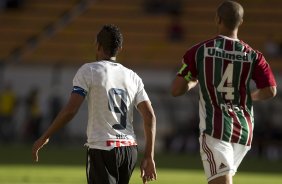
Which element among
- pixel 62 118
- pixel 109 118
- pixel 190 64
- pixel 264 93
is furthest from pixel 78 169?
pixel 62 118

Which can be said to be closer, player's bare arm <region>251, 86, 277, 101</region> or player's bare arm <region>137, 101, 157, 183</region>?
player's bare arm <region>137, 101, 157, 183</region>

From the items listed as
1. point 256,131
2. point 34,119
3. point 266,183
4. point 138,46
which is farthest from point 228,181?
point 138,46

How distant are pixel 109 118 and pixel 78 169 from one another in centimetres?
1162

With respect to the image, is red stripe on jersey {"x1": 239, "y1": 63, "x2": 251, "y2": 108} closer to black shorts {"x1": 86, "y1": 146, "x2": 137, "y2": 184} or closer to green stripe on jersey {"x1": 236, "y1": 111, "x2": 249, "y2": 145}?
green stripe on jersey {"x1": 236, "y1": 111, "x2": 249, "y2": 145}

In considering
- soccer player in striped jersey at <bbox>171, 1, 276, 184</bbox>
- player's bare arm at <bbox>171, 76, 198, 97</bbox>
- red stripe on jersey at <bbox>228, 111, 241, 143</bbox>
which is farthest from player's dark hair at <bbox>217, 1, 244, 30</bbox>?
red stripe on jersey at <bbox>228, 111, 241, 143</bbox>

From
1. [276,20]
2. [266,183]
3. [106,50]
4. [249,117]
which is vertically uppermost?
[276,20]

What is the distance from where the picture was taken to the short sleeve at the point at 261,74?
27.3 feet

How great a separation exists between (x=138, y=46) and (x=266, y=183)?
18752mm

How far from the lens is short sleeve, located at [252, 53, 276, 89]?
327 inches

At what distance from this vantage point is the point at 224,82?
8242 millimetres

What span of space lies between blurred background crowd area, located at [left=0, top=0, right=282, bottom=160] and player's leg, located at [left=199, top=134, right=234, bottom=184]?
72.9 feet

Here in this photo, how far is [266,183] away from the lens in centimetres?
1694

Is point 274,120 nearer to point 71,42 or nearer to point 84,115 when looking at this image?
point 84,115

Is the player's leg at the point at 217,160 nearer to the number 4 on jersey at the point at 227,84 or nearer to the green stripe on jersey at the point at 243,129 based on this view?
the green stripe on jersey at the point at 243,129
